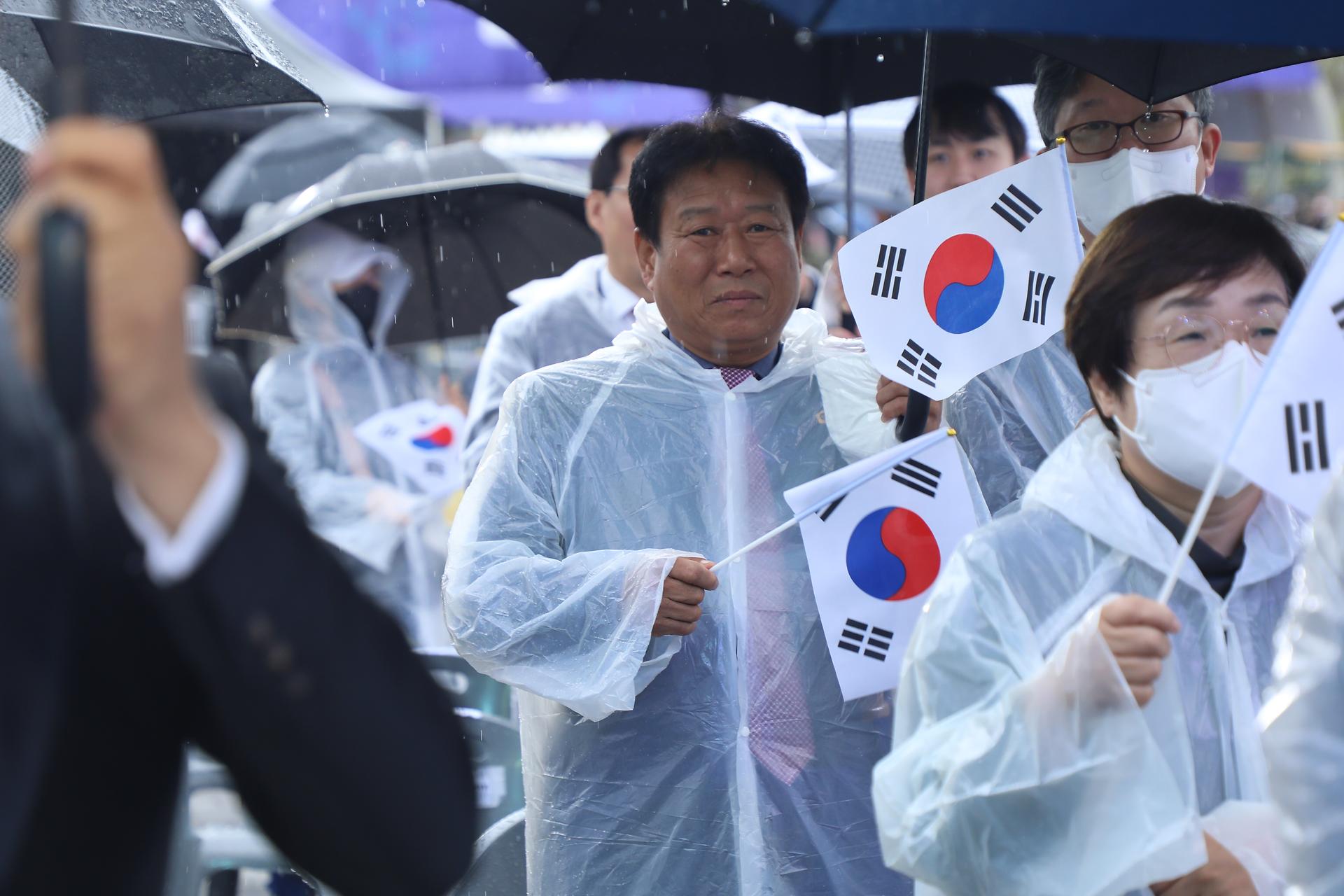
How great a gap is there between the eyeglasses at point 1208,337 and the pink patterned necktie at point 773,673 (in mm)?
884

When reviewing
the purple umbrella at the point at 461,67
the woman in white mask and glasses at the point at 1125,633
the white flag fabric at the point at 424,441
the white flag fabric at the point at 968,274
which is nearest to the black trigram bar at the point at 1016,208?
the white flag fabric at the point at 968,274

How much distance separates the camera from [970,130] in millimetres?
3941

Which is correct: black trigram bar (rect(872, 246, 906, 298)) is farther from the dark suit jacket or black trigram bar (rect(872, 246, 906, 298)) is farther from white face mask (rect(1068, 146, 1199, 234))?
the dark suit jacket

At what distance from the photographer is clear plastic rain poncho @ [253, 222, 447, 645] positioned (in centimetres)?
554

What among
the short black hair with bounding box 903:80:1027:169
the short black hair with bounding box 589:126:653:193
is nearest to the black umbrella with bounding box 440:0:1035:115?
the short black hair with bounding box 903:80:1027:169

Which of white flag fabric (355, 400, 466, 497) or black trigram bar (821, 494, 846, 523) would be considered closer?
black trigram bar (821, 494, 846, 523)

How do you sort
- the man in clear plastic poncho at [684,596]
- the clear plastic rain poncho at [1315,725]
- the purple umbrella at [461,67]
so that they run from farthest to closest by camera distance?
the purple umbrella at [461,67]
the man in clear plastic poncho at [684,596]
the clear plastic rain poncho at [1315,725]

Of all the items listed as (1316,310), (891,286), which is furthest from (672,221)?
(1316,310)

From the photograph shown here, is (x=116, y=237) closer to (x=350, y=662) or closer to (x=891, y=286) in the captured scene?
(x=350, y=662)

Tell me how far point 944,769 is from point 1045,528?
0.37 m

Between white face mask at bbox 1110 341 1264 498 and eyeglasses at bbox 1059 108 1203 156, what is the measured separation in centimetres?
128

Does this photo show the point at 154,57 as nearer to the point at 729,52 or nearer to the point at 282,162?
the point at 729,52

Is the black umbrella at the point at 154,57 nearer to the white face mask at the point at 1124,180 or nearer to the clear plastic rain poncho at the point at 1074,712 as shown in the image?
the white face mask at the point at 1124,180

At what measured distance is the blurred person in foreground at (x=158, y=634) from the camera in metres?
1.05
